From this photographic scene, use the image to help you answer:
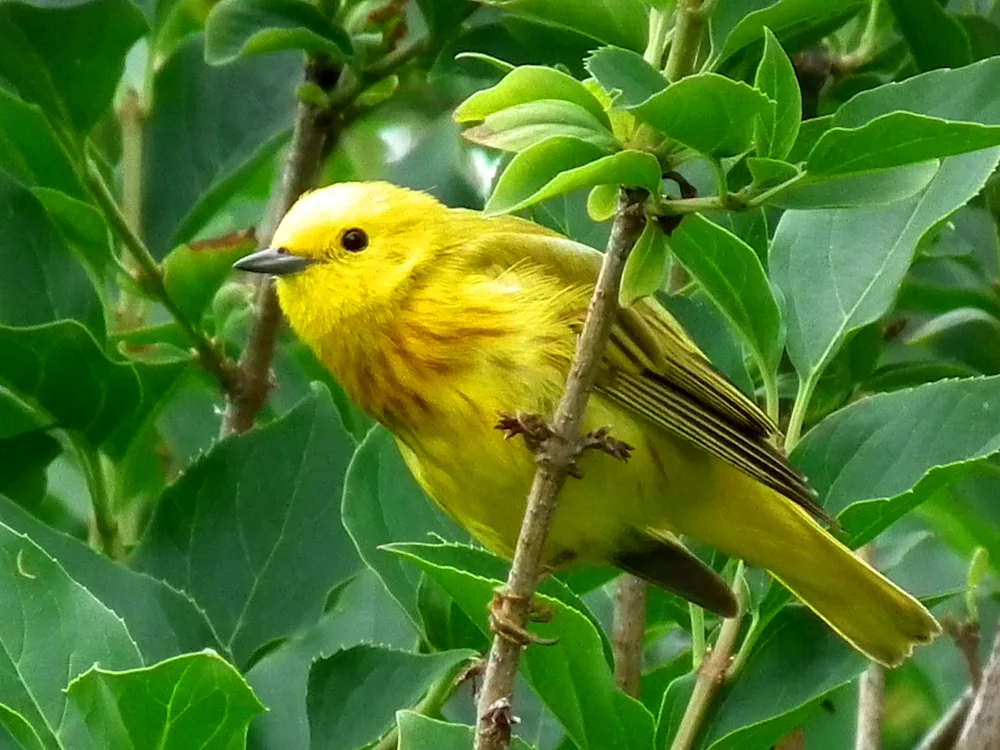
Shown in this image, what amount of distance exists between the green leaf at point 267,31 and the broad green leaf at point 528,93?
3.14 feet

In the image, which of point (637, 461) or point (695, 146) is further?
point (637, 461)

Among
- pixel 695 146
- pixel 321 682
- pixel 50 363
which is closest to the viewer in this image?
pixel 695 146

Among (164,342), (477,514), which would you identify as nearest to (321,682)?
(477,514)

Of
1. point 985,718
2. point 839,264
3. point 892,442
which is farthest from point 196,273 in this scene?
point 985,718

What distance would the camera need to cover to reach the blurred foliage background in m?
1.74

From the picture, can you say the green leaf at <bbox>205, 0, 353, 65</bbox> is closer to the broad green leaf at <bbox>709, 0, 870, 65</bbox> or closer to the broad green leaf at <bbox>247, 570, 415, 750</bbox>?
the broad green leaf at <bbox>247, 570, 415, 750</bbox>

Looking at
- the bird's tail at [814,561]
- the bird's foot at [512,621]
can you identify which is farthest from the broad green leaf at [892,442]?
the bird's foot at [512,621]

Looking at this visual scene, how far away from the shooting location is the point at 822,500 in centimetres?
216

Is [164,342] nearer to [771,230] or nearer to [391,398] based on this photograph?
[391,398]

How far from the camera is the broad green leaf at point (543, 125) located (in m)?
1.45

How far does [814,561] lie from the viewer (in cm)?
247

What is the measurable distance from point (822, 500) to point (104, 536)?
3.47 feet

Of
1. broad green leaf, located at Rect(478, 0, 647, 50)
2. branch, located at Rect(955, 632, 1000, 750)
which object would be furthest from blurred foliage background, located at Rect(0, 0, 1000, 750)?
branch, located at Rect(955, 632, 1000, 750)

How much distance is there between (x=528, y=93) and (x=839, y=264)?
910 mm
